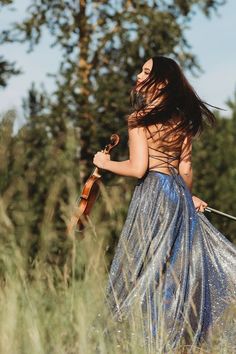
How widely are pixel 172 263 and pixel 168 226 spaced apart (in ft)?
0.60

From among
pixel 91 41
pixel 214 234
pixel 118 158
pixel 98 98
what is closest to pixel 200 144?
pixel 118 158

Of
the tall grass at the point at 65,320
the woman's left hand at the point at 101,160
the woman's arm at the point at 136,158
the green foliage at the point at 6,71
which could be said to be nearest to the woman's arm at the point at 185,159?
the woman's arm at the point at 136,158

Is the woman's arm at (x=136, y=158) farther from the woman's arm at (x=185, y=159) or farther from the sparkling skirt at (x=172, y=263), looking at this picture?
the woman's arm at (x=185, y=159)

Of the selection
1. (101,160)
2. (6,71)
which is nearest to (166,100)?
(101,160)

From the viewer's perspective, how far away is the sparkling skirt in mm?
4902

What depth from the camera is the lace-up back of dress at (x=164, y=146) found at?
4.96m

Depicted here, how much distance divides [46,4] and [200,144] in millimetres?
4424

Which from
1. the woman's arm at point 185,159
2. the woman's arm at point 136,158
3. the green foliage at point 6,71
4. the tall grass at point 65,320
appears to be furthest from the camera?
the green foliage at point 6,71

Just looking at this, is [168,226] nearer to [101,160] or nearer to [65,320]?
[101,160]

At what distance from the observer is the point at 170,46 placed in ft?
48.8

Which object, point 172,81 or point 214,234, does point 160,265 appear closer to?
point 214,234

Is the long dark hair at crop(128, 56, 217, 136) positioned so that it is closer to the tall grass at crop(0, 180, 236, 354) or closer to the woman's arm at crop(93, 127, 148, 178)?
the woman's arm at crop(93, 127, 148, 178)

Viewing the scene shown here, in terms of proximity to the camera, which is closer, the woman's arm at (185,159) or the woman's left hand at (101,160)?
the woman's left hand at (101,160)

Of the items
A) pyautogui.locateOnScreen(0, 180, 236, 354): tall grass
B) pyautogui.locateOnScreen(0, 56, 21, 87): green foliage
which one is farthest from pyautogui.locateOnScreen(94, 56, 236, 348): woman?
pyautogui.locateOnScreen(0, 56, 21, 87): green foliage
